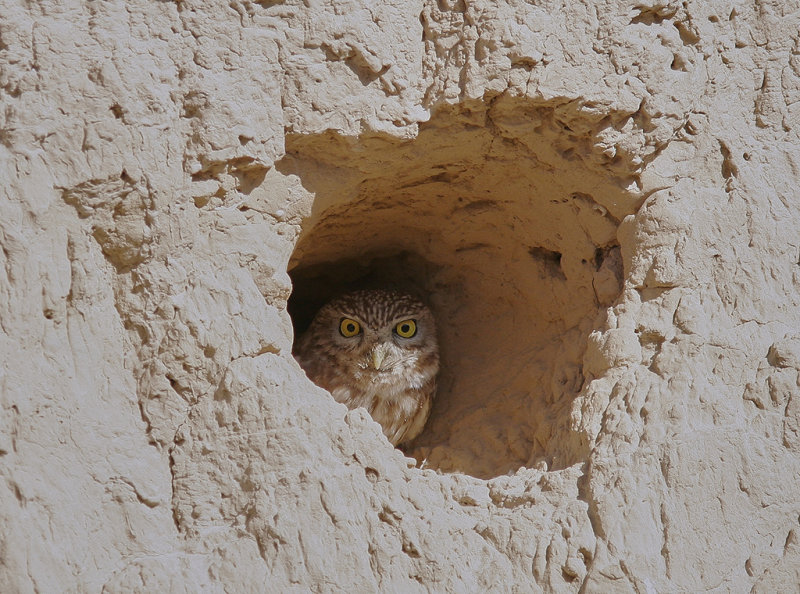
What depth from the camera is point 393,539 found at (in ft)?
8.80

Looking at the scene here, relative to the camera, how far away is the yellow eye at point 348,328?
15.1 feet

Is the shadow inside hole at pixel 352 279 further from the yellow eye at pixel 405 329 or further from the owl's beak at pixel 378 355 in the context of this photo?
the owl's beak at pixel 378 355

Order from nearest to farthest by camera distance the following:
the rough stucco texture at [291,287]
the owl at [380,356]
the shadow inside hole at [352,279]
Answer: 1. the rough stucco texture at [291,287]
2. the owl at [380,356]
3. the shadow inside hole at [352,279]

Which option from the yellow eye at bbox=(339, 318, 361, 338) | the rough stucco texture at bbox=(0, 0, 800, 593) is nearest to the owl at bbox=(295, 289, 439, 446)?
the yellow eye at bbox=(339, 318, 361, 338)

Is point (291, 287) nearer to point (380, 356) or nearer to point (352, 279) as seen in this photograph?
point (380, 356)

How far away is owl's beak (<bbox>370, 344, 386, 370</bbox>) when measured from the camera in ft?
14.5

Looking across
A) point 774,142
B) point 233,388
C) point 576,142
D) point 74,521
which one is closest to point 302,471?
point 233,388

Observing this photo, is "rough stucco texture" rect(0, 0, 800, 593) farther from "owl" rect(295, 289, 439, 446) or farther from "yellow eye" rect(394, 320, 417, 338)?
"yellow eye" rect(394, 320, 417, 338)

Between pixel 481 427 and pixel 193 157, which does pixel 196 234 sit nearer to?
pixel 193 157

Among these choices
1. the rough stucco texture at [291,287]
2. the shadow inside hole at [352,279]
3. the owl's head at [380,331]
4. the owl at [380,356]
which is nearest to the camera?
the rough stucco texture at [291,287]

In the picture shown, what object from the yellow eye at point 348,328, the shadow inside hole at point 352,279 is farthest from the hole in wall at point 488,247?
the yellow eye at point 348,328

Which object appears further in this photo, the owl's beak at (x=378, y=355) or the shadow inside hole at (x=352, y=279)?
the shadow inside hole at (x=352, y=279)

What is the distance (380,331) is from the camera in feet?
15.0

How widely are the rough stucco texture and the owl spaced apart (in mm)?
991
